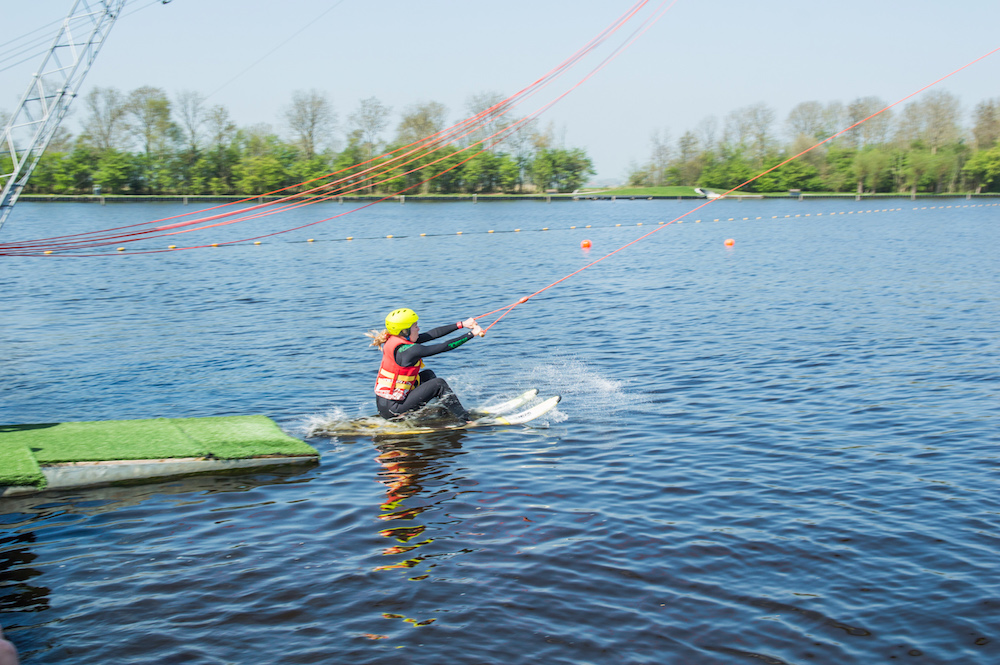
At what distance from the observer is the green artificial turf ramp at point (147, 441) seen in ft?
35.7

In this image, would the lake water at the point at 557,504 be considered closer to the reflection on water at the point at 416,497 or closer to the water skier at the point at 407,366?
the reflection on water at the point at 416,497

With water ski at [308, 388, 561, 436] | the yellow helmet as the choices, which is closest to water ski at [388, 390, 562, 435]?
water ski at [308, 388, 561, 436]

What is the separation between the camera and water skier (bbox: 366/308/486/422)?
43.0 feet

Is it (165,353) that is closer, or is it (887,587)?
(887,587)

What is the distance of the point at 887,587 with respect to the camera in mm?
8203

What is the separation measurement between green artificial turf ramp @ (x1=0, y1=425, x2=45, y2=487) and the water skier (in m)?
5.03

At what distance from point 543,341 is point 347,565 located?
45.3 feet

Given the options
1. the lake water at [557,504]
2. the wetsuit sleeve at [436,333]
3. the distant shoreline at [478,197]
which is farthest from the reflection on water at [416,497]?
the distant shoreline at [478,197]

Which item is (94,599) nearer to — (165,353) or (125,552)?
(125,552)

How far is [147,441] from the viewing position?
11484 mm

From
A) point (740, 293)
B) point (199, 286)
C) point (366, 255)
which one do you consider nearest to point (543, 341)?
point (740, 293)

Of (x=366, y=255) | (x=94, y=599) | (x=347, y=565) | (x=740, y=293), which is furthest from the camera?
(x=366, y=255)

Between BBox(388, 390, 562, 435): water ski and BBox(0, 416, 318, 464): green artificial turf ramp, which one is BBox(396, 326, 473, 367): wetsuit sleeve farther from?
BBox(0, 416, 318, 464): green artificial turf ramp

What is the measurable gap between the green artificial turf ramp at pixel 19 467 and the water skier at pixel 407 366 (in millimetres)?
A: 5031
